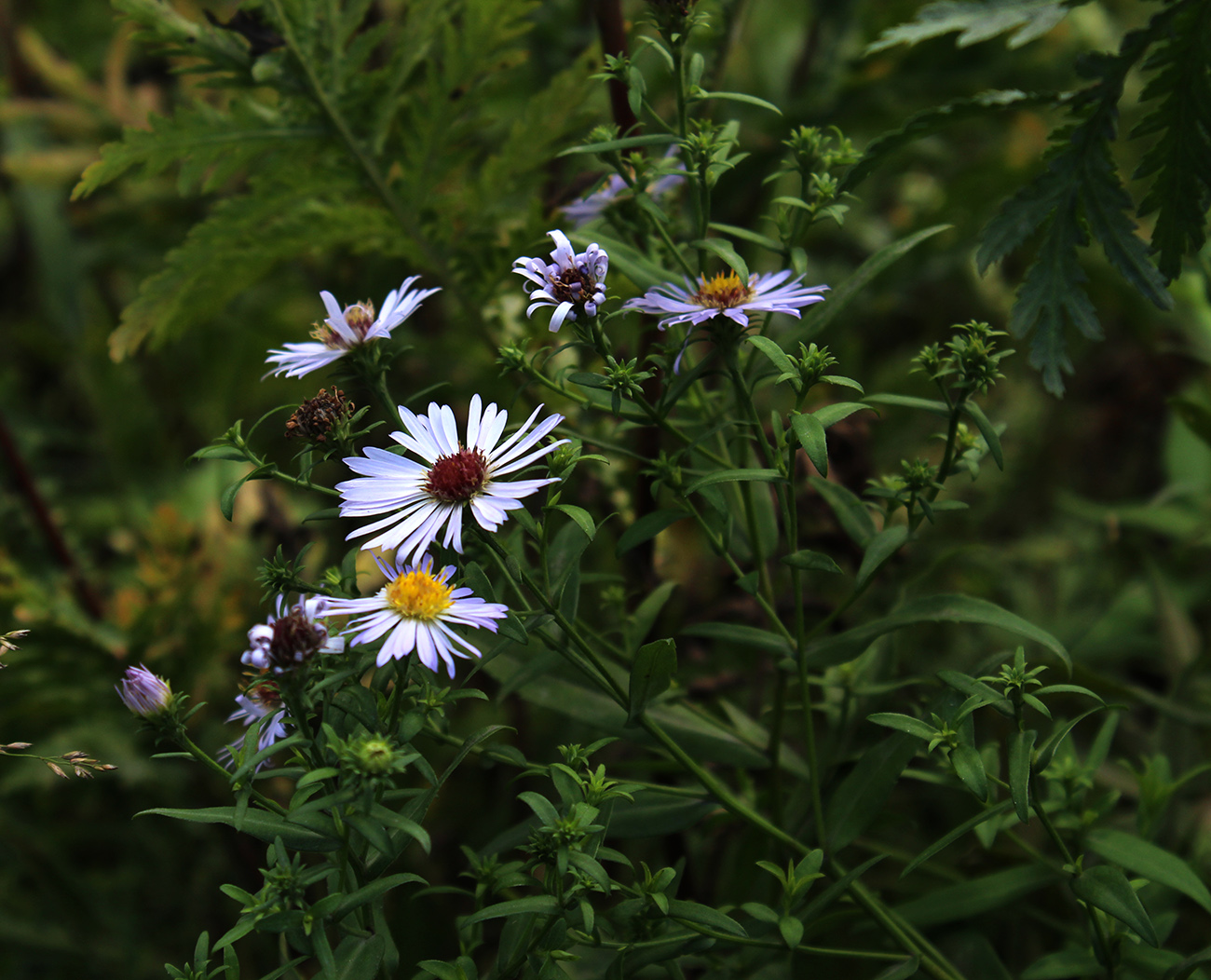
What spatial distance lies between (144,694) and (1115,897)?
21.3 inches

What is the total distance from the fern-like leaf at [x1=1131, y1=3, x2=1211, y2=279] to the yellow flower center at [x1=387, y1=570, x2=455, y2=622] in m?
0.45

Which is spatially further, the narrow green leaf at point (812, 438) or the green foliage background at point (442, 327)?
the green foliage background at point (442, 327)

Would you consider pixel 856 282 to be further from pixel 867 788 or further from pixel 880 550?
pixel 867 788

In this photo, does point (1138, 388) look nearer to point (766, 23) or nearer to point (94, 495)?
point (766, 23)

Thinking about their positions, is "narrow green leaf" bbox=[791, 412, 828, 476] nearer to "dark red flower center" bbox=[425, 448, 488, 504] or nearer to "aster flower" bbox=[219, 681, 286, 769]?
"dark red flower center" bbox=[425, 448, 488, 504]

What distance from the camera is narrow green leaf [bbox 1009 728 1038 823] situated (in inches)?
19.8

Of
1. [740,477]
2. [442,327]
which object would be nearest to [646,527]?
[740,477]

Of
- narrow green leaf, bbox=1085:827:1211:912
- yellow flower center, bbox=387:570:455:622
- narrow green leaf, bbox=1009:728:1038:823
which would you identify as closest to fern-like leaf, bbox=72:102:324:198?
yellow flower center, bbox=387:570:455:622

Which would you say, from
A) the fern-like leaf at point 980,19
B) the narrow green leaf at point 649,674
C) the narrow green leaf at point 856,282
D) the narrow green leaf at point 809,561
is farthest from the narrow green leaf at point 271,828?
the fern-like leaf at point 980,19

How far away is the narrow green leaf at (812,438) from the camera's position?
484 mm

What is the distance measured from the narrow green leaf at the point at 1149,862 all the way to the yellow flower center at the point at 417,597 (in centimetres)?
47

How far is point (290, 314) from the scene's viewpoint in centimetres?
147

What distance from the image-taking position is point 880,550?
60cm

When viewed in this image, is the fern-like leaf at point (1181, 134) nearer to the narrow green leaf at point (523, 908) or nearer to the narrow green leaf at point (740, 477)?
the narrow green leaf at point (740, 477)
